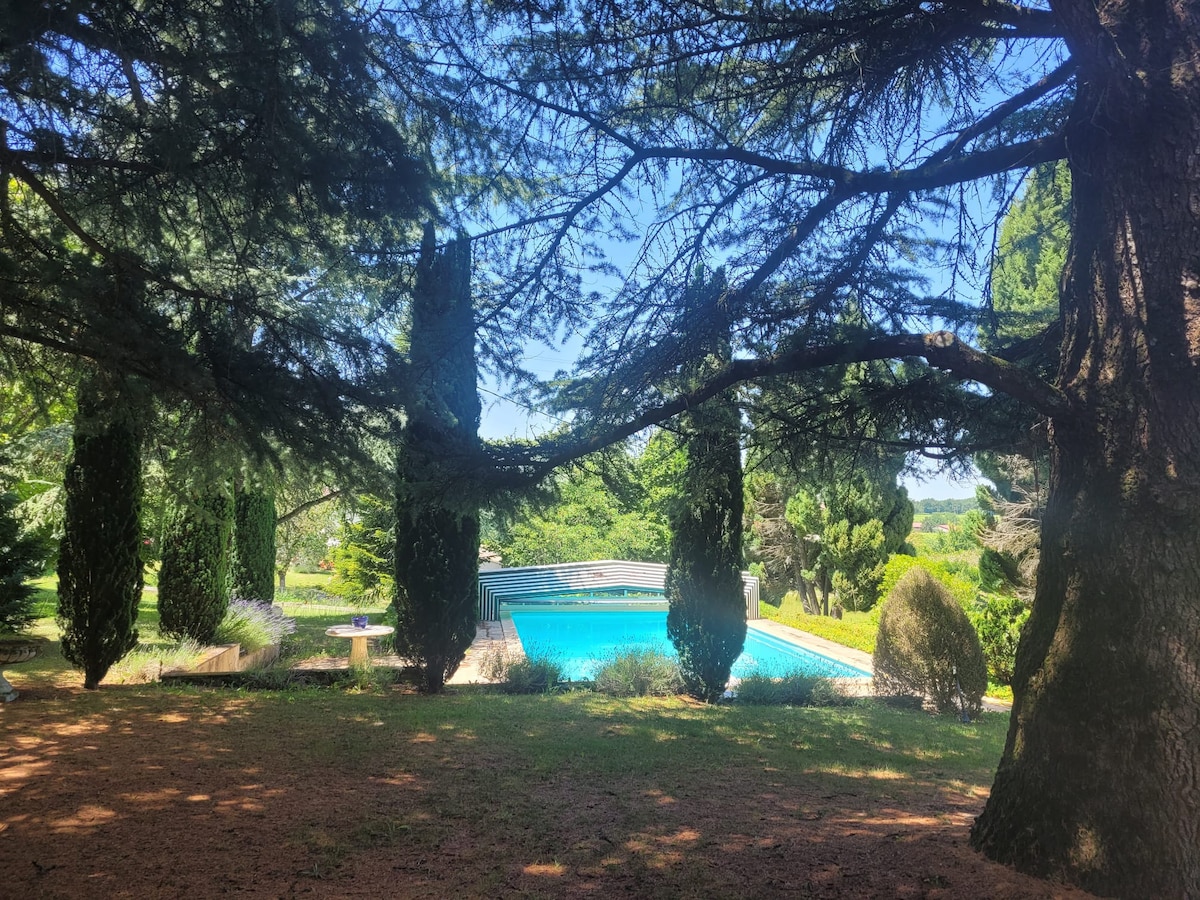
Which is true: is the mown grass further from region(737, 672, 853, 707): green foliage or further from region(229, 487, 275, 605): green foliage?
region(737, 672, 853, 707): green foliage

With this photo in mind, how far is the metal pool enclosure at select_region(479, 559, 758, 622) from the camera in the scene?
60.7 ft

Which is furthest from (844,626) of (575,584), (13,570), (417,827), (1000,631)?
(13,570)

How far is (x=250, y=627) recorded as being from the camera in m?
10.8

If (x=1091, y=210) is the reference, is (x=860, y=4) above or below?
above

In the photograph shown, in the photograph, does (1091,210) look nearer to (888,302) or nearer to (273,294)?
(888,302)

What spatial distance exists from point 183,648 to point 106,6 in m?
8.27

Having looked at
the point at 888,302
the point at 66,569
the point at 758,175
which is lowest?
the point at 66,569

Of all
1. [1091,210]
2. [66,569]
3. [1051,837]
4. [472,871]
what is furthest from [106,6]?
[66,569]

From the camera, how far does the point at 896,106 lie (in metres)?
4.68

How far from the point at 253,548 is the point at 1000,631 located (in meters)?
12.6

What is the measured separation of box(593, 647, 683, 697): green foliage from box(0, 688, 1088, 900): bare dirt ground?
3.54 m

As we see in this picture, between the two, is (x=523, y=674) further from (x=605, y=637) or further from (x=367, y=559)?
(x=605, y=637)

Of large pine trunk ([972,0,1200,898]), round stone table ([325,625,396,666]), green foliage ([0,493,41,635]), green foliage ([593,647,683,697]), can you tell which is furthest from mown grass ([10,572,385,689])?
large pine trunk ([972,0,1200,898])

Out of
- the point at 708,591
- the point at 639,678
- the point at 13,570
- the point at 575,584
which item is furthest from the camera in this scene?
the point at 575,584
